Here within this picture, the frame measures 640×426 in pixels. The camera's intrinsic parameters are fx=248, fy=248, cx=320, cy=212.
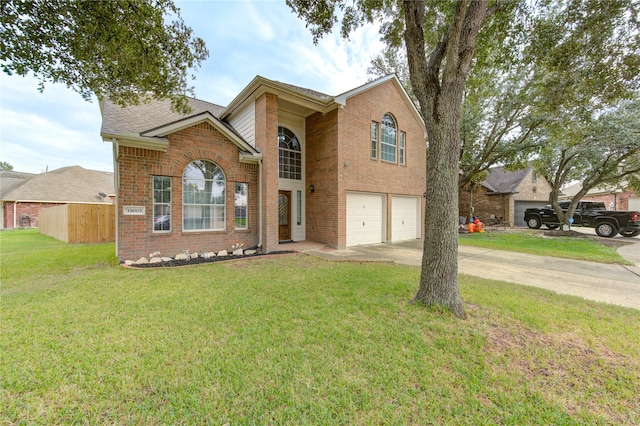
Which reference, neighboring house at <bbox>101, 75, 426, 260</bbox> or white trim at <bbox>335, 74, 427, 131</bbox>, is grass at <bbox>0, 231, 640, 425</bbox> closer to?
neighboring house at <bbox>101, 75, 426, 260</bbox>

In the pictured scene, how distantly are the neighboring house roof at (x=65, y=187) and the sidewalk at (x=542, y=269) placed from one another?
27.2m

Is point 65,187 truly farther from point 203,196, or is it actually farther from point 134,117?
point 203,196

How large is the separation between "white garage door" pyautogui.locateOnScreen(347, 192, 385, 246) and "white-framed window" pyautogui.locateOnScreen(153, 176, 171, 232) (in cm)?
632

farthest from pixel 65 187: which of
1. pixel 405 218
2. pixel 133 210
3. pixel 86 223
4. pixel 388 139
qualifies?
pixel 405 218

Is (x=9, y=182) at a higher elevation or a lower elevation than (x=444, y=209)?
higher

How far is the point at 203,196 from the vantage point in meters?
8.21

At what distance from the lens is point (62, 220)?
12555 mm

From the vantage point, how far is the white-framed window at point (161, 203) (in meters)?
7.40

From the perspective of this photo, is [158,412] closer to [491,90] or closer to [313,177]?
[313,177]

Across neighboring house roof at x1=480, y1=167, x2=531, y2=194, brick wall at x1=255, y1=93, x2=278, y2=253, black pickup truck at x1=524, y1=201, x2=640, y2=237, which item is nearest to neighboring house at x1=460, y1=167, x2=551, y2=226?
neighboring house roof at x1=480, y1=167, x2=531, y2=194

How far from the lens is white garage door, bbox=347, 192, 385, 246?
10242 millimetres

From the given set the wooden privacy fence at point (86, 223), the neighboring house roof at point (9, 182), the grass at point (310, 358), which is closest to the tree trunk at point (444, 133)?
the grass at point (310, 358)

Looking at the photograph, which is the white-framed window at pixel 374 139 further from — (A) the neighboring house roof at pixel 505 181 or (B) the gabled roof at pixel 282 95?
(A) the neighboring house roof at pixel 505 181

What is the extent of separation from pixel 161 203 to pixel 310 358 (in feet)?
22.8
